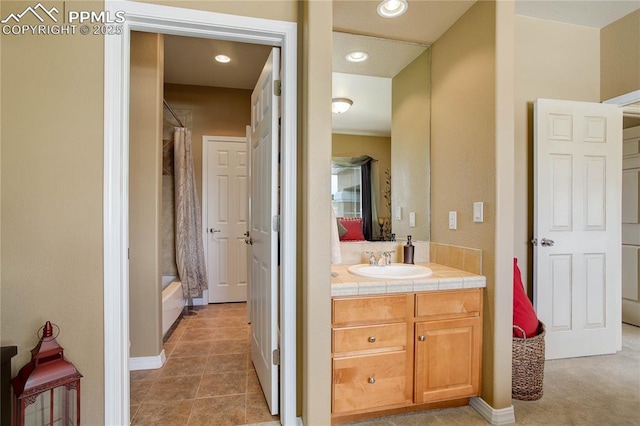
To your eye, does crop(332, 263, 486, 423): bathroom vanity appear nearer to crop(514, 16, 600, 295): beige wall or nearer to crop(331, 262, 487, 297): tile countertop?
crop(331, 262, 487, 297): tile countertop

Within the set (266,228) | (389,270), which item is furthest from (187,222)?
(389,270)

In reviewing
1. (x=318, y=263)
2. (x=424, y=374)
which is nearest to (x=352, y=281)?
(x=318, y=263)

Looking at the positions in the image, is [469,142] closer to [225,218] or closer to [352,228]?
[352,228]

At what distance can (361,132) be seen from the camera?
236 centimetres

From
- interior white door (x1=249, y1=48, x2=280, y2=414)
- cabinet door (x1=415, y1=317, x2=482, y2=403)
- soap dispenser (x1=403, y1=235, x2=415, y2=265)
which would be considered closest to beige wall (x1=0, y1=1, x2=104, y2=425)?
interior white door (x1=249, y1=48, x2=280, y2=414)

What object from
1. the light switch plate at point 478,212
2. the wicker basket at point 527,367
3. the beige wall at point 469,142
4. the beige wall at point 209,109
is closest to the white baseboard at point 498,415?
the beige wall at point 469,142

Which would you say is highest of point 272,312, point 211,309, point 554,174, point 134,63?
point 134,63

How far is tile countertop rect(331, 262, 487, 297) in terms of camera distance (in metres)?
1.64

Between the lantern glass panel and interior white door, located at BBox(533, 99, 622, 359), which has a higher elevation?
interior white door, located at BBox(533, 99, 622, 359)

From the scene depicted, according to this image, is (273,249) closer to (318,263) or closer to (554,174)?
(318,263)

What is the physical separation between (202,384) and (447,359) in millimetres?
1620

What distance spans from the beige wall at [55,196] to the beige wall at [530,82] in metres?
2.86

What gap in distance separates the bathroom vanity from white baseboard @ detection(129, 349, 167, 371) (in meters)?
1.50

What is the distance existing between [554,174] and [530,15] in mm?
1293
